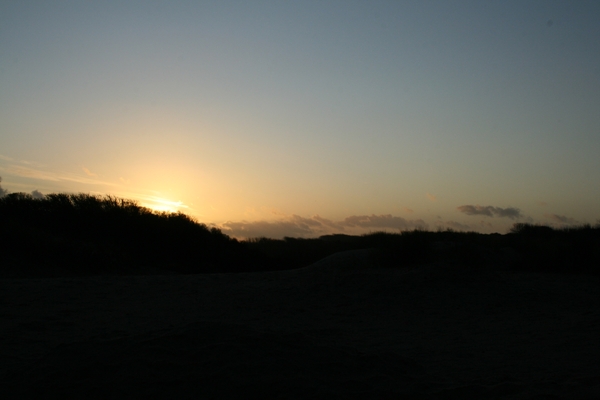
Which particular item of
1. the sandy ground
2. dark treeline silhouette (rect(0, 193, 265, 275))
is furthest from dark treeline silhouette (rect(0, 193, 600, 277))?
the sandy ground

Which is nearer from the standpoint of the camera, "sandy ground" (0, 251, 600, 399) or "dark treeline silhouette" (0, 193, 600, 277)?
"sandy ground" (0, 251, 600, 399)

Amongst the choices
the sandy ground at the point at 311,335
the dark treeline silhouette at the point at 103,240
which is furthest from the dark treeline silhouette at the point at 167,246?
the sandy ground at the point at 311,335

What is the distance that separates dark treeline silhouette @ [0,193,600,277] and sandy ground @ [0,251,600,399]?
1311mm

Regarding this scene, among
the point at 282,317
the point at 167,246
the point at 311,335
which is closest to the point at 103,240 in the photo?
the point at 167,246

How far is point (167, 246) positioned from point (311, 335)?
13641 millimetres

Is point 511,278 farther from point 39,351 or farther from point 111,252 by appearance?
point 111,252

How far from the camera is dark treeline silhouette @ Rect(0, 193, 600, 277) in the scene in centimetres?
1357

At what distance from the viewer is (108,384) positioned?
4125 millimetres

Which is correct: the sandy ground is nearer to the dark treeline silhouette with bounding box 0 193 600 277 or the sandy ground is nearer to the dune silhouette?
the dune silhouette

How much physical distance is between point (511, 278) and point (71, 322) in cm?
1001

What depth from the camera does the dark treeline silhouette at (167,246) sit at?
1357cm

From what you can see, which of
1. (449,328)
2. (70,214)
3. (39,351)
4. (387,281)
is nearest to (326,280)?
(387,281)

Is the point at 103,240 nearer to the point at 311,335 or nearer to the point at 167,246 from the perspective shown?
the point at 167,246

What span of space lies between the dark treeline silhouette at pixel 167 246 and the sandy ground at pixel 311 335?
4.30 ft
